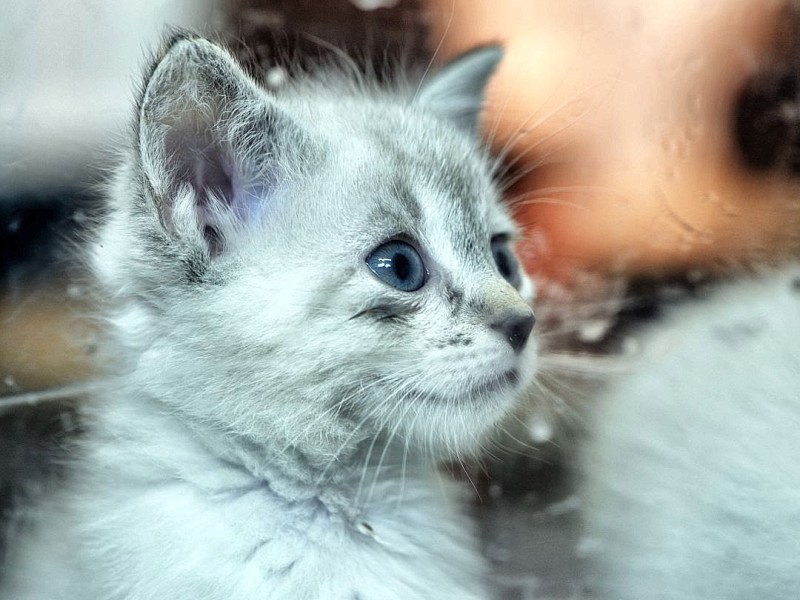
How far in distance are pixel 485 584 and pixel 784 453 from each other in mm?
342

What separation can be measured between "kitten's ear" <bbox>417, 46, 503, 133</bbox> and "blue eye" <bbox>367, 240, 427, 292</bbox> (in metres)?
0.28

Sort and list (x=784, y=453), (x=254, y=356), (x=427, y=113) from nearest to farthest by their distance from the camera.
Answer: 1. (x=254, y=356)
2. (x=784, y=453)
3. (x=427, y=113)

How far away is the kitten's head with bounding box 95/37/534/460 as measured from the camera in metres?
0.66

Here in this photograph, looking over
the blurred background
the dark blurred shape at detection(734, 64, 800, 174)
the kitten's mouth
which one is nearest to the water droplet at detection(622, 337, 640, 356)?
the blurred background

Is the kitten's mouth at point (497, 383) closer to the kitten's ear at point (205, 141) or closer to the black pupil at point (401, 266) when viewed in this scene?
the black pupil at point (401, 266)

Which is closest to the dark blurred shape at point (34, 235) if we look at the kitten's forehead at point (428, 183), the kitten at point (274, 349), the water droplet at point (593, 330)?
the kitten at point (274, 349)

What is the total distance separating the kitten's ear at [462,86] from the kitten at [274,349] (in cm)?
18

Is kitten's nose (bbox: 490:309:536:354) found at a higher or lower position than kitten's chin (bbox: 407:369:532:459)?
higher

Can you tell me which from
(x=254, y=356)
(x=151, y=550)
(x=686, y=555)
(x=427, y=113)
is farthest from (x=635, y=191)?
(x=151, y=550)

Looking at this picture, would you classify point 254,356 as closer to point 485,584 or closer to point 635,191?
point 485,584

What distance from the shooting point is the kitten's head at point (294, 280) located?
26.0 inches

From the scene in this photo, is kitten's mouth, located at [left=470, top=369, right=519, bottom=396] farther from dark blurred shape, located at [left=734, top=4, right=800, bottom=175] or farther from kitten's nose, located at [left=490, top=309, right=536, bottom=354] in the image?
dark blurred shape, located at [left=734, top=4, right=800, bottom=175]

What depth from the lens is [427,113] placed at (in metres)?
0.90

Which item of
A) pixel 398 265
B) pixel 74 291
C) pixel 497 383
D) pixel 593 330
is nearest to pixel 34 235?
pixel 74 291
